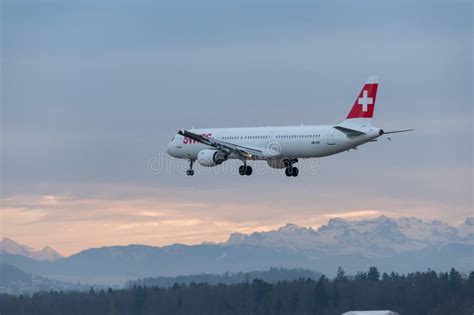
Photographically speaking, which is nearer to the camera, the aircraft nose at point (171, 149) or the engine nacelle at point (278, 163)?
the engine nacelle at point (278, 163)

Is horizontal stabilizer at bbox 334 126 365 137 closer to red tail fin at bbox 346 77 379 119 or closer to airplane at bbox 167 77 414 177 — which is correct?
airplane at bbox 167 77 414 177

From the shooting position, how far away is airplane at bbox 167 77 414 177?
422 feet

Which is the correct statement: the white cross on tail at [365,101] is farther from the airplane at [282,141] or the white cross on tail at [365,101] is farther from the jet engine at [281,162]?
the jet engine at [281,162]

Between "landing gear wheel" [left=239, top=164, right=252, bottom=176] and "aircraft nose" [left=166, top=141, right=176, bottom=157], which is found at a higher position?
"aircraft nose" [left=166, top=141, right=176, bottom=157]

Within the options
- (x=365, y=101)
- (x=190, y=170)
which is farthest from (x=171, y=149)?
(x=365, y=101)

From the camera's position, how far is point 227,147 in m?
137

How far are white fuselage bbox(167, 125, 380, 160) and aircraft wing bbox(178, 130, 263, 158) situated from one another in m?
0.77

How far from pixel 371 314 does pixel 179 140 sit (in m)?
34.5

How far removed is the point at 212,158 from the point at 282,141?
8790mm

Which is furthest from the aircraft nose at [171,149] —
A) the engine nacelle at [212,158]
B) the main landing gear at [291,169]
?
the main landing gear at [291,169]

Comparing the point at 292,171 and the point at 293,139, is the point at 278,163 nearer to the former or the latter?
the point at 292,171

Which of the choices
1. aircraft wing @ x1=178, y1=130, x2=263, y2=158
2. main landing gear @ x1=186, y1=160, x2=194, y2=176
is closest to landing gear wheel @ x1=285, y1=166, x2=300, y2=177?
aircraft wing @ x1=178, y1=130, x2=263, y2=158

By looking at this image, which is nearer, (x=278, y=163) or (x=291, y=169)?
(x=291, y=169)

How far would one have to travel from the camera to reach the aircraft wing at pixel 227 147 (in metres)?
136
